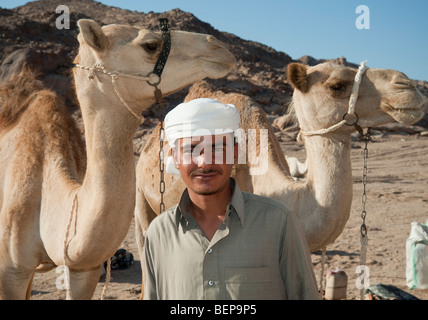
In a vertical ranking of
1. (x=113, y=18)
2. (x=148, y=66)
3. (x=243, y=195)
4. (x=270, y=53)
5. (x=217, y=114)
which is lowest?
(x=243, y=195)

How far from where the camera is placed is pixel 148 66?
3094 millimetres

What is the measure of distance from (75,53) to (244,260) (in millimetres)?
18286

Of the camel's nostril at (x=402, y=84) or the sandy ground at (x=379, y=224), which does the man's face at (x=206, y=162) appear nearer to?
the camel's nostril at (x=402, y=84)

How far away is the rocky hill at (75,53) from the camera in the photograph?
24.3 meters

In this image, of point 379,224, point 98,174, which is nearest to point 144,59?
point 98,174

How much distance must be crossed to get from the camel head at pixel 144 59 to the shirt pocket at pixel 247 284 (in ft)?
5.41

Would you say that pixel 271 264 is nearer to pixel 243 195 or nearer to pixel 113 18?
pixel 243 195

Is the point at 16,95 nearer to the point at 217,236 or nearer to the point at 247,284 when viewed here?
the point at 217,236

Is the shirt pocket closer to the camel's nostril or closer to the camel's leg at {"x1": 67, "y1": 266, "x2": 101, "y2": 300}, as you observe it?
the camel's leg at {"x1": 67, "y1": 266, "x2": 101, "y2": 300}

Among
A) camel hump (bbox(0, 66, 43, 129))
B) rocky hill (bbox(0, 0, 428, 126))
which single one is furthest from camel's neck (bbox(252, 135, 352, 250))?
→ rocky hill (bbox(0, 0, 428, 126))

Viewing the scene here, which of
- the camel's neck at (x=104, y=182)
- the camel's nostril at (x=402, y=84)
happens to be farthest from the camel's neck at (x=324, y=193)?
the camel's neck at (x=104, y=182)
